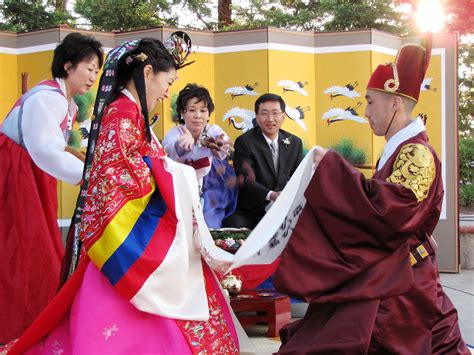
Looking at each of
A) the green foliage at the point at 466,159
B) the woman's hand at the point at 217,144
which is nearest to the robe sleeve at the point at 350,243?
the woman's hand at the point at 217,144

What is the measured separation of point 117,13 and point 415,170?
10.00 metres

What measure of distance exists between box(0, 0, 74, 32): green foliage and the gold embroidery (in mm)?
9762

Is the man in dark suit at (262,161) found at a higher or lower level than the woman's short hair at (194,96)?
lower

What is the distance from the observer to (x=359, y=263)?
3.19 metres

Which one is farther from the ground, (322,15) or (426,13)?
(322,15)

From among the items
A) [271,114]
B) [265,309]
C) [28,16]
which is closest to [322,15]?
[28,16]

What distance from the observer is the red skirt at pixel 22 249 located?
412 cm

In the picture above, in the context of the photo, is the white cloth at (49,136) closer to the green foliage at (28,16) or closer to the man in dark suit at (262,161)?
the man in dark suit at (262,161)

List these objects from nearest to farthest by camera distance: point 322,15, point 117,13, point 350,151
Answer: point 350,151
point 117,13
point 322,15

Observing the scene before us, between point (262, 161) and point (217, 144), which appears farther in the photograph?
point (262, 161)

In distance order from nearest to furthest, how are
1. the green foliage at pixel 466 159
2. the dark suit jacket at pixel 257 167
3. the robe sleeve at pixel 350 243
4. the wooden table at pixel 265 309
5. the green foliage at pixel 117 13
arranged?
the robe sleeve at pixel 350 243 < the wooden table at pixel 265 309 < the dark suit jacket at pixel 257 167 < the green foliage at pixel 466 159 < the green foliage at pixel 117 13

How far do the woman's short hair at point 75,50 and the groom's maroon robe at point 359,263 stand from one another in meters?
1.67

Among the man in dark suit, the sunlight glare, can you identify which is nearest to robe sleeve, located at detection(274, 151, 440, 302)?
the sunlight glare

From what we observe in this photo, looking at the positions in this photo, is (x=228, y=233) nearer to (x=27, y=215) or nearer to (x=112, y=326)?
(x=27, y=215)
